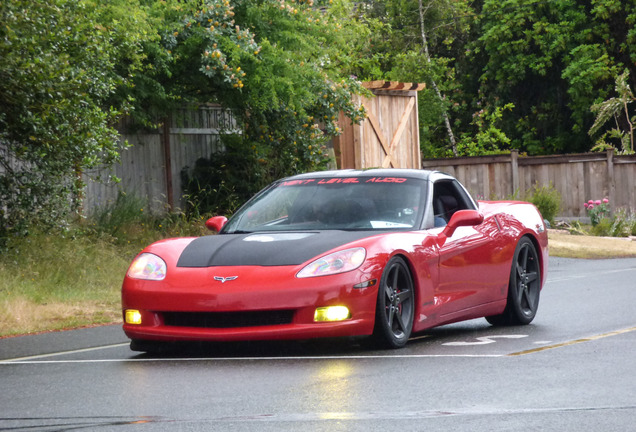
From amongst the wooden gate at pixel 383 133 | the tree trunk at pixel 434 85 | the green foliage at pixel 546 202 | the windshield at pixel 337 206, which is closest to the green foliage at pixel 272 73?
the wooden gate at pixel 383 133

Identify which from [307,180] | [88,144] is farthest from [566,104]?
[307,180]

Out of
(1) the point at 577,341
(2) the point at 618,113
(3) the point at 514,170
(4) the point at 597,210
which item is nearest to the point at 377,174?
(1) the point at 577,341

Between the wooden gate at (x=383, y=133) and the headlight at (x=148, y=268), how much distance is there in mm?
15064

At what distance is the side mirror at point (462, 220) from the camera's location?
932 cm

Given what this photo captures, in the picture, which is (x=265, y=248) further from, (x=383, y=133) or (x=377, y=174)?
(x=383, y=133)

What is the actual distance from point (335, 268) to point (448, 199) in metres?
2.42

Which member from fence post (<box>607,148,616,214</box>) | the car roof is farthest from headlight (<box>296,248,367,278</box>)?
fence post (<box>607,148,616,214</box>)

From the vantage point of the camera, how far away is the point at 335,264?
8344mm

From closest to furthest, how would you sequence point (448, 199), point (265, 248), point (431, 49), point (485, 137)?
point (265, 248)
point (448, 199)
point (485, 137)
point (431, 49)

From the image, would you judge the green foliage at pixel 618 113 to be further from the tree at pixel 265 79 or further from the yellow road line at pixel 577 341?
the yellow road line at pixel 577 341

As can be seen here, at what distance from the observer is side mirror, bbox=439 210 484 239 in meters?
9.32

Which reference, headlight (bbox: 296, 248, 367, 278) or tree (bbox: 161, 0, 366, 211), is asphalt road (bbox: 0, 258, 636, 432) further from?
tree (bbox: 161, 0, 366, 211)

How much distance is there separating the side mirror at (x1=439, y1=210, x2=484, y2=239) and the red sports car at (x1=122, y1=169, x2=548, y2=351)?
11mm

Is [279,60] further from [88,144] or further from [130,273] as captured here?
[130,273]
